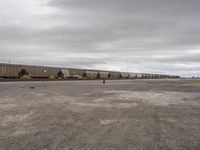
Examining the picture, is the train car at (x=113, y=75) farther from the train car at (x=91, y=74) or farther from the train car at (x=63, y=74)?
the train car at (x=63, y=74)

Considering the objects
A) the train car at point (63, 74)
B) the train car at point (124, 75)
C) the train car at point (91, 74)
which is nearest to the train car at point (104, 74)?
the train car at point (91, 74)

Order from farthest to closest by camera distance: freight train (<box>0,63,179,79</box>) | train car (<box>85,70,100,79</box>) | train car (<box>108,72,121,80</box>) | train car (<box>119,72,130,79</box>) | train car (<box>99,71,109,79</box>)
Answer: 1. train car (<box>119,72,130,79</box>)
2. train car (<box>108,72,121,80</box>)
3. train car (<box>99,71,109,79</box>)
4. train car (<box>85,70,100,79</box>)
5. freight train (<box>0,63,179,79</box>)

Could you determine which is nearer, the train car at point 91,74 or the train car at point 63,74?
the train car at point 63,74

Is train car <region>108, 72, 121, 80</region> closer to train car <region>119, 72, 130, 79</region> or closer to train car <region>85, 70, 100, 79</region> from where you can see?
train car <region>119, 72, 130, 79</region>

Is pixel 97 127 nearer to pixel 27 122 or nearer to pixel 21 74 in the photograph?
pixel 27 122

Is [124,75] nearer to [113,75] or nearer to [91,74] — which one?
[113,75]

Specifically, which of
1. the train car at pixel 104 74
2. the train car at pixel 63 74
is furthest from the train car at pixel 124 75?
the train car at pixel 63 74

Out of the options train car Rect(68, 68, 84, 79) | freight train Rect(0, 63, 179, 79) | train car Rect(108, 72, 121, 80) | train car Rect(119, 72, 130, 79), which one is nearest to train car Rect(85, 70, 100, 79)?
freight train Rect(0, 63, 179, 79)

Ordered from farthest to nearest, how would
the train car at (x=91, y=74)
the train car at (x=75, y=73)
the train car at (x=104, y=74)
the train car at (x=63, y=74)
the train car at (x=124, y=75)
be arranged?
the train car at (x=124, y=75) < the train car at (x=104, y=74) < the train car at (x=91, y=74) < the train car at (x=75, y=73) < the train car at (x=63, y=74)

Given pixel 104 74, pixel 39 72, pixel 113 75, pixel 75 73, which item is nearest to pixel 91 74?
pixel 75 73

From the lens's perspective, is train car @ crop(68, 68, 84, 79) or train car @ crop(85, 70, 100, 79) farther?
train car @ crop(85, 70, 100, 79)

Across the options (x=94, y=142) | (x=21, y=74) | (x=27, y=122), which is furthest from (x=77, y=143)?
(x=21, y=74)

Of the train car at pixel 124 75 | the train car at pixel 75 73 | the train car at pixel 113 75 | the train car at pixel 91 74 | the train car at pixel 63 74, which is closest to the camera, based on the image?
the train car at pixel 63 74

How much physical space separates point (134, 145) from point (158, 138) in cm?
66
